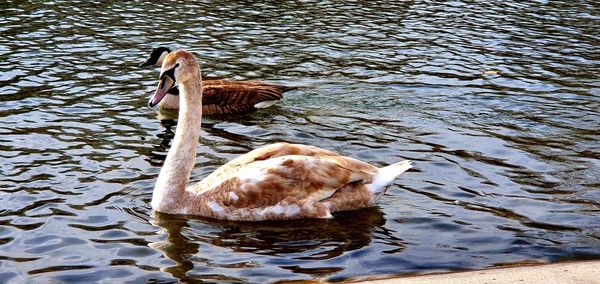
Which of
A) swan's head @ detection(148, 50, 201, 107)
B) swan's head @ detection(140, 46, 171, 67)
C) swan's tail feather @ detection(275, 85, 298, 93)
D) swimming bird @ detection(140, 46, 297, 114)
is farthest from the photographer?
swan's head @ detection(140, 46, 171, 67)

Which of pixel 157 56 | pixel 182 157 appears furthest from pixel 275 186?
pixel 157 56

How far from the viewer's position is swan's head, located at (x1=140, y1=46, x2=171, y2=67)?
16484 mm

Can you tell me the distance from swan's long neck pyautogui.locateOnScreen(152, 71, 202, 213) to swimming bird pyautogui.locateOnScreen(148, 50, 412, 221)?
11mm

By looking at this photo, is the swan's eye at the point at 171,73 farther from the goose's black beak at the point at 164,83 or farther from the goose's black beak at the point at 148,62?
the goose's black beak at the point at 148,62

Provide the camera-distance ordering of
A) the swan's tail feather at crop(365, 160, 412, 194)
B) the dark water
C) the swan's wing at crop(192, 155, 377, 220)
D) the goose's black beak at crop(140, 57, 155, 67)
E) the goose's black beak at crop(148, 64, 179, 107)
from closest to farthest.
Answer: the dark water < the swan's wing at crop(192, 155, 377, 220) < the swan's tail feather at crop(365, 160, 412, 194) < the goose's black beak at crop(148, 64, 179, 107) < the goose's black beak at crop(140, 57, 155, 67)

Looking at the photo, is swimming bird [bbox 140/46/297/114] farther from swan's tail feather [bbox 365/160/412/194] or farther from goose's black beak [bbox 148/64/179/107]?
swan's tail feather [bbox 365/160/412/194]

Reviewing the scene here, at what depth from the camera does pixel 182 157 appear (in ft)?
33.7

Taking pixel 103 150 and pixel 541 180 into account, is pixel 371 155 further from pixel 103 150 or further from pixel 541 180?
pixel 103 150

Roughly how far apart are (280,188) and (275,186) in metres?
0.06

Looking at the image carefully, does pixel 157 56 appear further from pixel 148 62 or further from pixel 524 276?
pixel 524 276

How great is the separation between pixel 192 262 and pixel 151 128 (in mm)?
5575

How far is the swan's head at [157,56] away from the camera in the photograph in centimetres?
1648

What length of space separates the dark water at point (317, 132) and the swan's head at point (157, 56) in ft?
0.91

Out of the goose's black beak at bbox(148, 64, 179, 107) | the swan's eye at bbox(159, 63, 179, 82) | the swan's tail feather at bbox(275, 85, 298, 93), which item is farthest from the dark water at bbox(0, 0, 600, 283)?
the swan's eye at bbox(159, 63, 179, 82)
